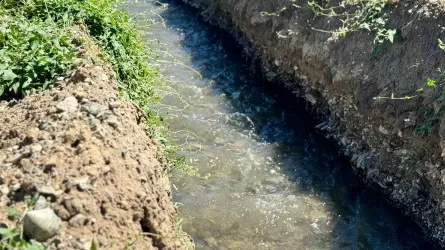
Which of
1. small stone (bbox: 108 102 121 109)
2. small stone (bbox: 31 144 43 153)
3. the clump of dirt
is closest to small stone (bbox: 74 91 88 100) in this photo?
the clump of dirt

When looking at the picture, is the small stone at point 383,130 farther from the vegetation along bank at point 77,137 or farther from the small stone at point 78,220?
the small stone at point 78,220

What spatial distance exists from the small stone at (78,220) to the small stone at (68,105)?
126 cm

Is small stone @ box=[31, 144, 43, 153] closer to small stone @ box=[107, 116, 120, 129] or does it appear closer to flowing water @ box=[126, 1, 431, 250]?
small stone @ box=[107, 116, 120, 129]

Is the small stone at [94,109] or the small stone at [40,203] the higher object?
the small stone at [94,109]

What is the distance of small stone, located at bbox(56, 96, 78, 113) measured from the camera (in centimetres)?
470

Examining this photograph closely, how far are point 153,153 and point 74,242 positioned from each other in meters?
2.13

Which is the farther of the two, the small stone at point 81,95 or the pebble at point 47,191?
the small stone at point 81,95

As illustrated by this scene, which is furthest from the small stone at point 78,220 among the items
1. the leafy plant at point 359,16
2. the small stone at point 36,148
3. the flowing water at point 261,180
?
the leafy plant at point 359,16

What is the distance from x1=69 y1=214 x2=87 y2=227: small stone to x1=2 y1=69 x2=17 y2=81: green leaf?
2250 mm

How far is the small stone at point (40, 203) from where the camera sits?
369 cm

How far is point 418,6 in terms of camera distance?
791 centimetres

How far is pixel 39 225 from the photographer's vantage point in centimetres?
349

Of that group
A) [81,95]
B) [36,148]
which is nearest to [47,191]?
[36,148]

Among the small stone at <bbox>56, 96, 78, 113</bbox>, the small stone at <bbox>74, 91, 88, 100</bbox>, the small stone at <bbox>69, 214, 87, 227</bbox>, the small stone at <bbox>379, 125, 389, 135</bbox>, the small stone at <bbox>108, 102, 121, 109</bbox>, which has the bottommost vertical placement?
the small stone at <bbox>379, 125, 389, 135</bbox>
